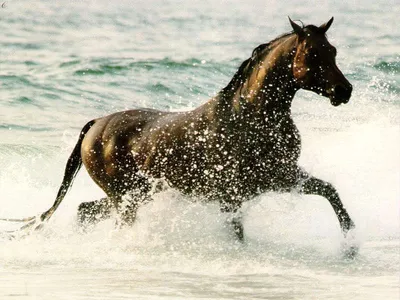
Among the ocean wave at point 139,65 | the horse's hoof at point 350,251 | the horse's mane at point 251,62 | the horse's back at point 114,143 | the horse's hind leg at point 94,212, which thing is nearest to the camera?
the horse's mane at point 251,62

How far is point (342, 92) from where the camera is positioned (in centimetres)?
668

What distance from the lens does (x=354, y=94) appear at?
16.4 metres

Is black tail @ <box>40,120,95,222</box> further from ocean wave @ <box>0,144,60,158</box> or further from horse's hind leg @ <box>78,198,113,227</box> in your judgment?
ocean wave @ <box>0,144,60,158</box>

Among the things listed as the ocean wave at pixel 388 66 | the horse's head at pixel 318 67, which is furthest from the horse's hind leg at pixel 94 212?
the ocean wave at pixel 388 66

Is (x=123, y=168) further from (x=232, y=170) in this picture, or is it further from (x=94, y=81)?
(x=94, y=81)

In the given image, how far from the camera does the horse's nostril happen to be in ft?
21.9

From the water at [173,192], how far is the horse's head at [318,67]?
3.25ft

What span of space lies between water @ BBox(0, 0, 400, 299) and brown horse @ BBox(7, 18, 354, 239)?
24 cm

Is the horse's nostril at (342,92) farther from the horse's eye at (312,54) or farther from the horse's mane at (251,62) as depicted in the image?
the horse's mane at (251,62)

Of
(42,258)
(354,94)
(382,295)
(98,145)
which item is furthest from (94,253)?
(354,94)

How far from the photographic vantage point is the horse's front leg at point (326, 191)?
23.5 feet

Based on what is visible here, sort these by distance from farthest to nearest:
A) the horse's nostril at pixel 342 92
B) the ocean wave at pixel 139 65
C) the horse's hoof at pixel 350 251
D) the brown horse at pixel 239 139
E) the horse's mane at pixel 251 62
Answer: the ocean wave at pixel 139 65, the horse's hoof at pixel 350 251, the horse's mane at pixel 251 62, the brown horse at pixel 239 139, the horse's nostril at pixel 342 92

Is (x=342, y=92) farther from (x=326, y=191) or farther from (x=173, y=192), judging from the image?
(x=173, y=192)

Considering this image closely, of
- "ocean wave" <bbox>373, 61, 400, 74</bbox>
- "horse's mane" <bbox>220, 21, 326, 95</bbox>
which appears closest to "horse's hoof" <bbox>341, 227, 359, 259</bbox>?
"horse's mane" <bbox>220, 21, 326, 95</bbox>
